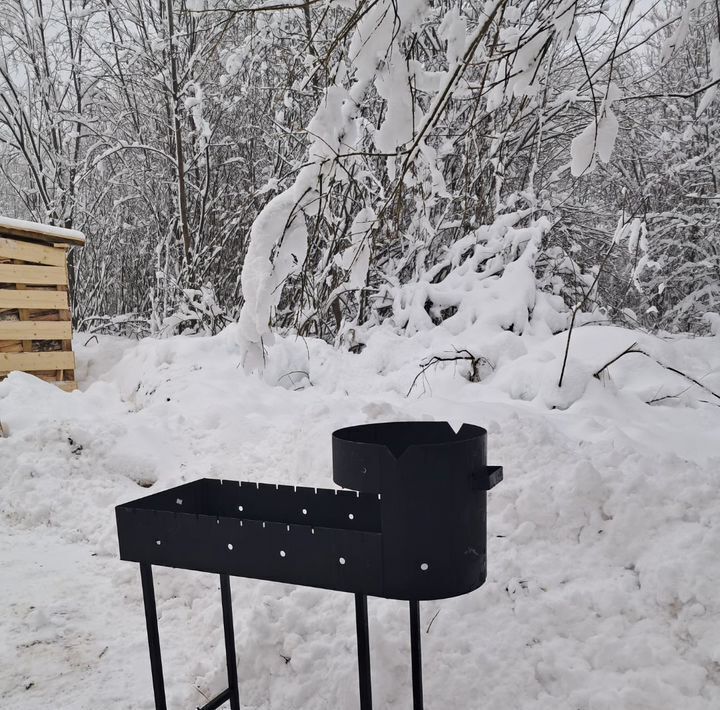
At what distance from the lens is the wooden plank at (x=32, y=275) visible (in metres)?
5.96

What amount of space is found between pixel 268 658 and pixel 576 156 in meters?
1.66

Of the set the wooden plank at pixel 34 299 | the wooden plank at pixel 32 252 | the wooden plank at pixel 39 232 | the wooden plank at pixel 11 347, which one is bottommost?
the wooden plank at pixel 11 347

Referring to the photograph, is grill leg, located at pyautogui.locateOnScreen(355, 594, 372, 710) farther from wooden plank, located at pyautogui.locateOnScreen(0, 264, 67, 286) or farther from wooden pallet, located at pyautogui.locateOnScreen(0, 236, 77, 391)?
wooden plank, located at pyautogui.locateOnScreen(0, 264, 67, 286)

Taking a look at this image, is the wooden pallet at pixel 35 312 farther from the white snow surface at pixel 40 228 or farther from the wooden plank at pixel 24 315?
the white snow surface at pixel 40 228

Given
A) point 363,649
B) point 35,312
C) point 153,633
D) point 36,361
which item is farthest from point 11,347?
point 363,649

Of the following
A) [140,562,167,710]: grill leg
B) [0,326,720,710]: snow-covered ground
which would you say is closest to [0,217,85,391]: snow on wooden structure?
[0,326,720,710]: snow-covered ground


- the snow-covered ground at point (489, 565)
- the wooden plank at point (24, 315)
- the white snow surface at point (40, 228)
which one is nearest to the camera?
the snow-covered ground at point (489, 565)

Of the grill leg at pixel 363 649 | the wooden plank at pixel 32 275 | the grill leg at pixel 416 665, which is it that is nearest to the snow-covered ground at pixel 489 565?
the grill leg at pixel 416 665

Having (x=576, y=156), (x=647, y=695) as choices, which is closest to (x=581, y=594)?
(x=647, y=695)

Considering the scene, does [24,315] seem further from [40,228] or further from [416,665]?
[416,665]

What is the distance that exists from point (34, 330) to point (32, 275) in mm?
528

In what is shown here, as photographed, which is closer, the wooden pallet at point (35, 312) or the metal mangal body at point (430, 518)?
the metal mangal body at point (430, 518)

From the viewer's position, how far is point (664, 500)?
7.43 ft

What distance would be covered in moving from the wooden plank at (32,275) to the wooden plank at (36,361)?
2.26ft
